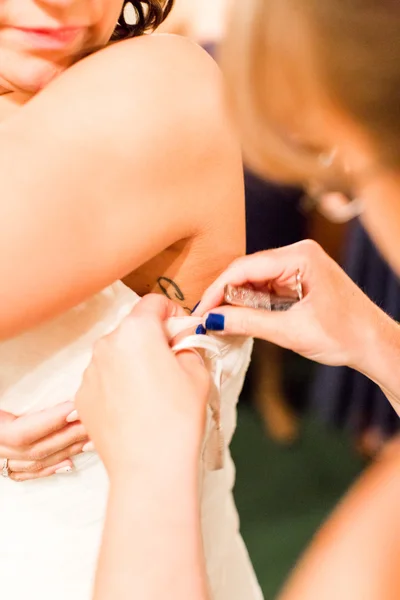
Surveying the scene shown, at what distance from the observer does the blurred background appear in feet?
5.79

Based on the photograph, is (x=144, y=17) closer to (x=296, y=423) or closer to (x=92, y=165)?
(x=92, y=165)

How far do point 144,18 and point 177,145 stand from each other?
364mm

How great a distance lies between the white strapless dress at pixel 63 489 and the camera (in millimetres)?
665

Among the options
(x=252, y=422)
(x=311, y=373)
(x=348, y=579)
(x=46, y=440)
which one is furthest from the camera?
(x=311, y=373)

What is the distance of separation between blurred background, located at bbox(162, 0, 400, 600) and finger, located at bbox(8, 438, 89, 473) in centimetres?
109

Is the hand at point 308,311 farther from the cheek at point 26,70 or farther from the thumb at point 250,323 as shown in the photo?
the cheek at point 26,70

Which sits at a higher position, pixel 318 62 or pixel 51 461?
pixel 318 62

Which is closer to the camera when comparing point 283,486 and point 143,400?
point 143,400

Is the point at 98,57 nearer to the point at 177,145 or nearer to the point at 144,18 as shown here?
the point at 177,145

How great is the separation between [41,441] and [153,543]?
0.23 metres

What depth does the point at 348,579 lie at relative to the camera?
0.40 metres

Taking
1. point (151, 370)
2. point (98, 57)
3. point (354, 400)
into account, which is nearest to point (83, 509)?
point (151, 370)

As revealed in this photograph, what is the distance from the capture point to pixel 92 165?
0.55m

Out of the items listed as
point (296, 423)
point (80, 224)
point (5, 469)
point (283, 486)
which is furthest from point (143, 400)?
point (296, 423)
